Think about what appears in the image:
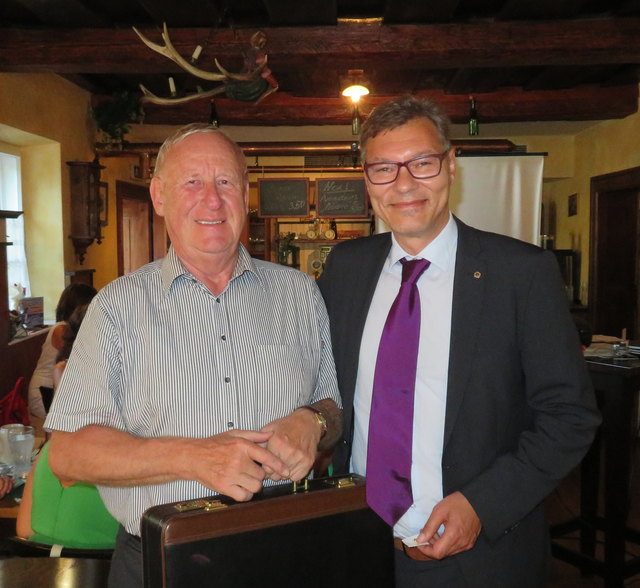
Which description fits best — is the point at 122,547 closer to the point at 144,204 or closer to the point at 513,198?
the point at 513,198

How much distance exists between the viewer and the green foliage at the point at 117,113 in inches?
255

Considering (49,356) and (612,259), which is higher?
(612,259)

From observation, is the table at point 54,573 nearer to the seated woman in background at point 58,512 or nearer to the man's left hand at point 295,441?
the seated woman in background at point 58,512

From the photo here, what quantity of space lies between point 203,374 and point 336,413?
34cm

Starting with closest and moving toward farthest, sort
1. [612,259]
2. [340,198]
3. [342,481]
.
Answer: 1. [342,481]
2. [340,198]
3. [612,259]

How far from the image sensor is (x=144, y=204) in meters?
8.59

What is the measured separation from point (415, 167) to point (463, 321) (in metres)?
0.39

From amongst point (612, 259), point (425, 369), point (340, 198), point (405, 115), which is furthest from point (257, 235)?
point (425, 369)

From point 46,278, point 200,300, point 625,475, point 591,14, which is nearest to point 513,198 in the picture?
point 591,14

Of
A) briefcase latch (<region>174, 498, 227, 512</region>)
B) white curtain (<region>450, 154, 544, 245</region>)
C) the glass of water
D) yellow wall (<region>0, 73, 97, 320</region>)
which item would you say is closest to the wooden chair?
the glass of water

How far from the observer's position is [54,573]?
1.82 m

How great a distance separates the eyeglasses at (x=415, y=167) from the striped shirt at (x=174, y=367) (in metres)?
0.41

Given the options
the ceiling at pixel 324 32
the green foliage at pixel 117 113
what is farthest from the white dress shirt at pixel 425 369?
the green foliage at pixel 117 113

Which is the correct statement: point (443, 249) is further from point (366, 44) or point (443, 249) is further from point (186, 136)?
point (366, 44)
